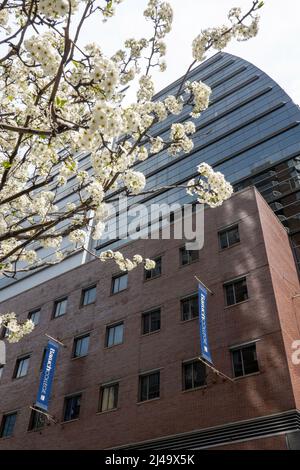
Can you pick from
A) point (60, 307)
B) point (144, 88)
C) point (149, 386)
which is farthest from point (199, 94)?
point (60, 307)

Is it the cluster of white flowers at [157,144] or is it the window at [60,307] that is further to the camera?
the window at [60,307]

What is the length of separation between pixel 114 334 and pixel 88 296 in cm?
461

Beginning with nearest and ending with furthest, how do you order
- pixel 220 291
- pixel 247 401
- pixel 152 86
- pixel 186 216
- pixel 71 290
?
pixel 152 86, pixel 247 401, pixel 220 291, pixel 186 216, pixel 71 290

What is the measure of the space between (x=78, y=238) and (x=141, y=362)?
45.3 ft

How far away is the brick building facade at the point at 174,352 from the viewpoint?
17.1 metres

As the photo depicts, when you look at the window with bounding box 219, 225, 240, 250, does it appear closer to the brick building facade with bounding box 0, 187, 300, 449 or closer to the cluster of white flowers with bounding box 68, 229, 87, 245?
the brick building facade with bounding box 0, 187, 300, 449

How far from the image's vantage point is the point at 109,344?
24.5 metres

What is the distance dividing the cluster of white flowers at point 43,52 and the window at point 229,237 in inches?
713

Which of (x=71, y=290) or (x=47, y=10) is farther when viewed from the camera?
(x=71, y=290)

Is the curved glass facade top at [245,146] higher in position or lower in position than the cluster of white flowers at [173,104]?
higher

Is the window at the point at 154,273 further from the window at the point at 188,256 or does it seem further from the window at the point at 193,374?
the window at the point at 193,374

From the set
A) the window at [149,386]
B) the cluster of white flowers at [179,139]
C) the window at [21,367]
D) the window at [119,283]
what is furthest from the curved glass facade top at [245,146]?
the cluster of white flowers at [179,139]
